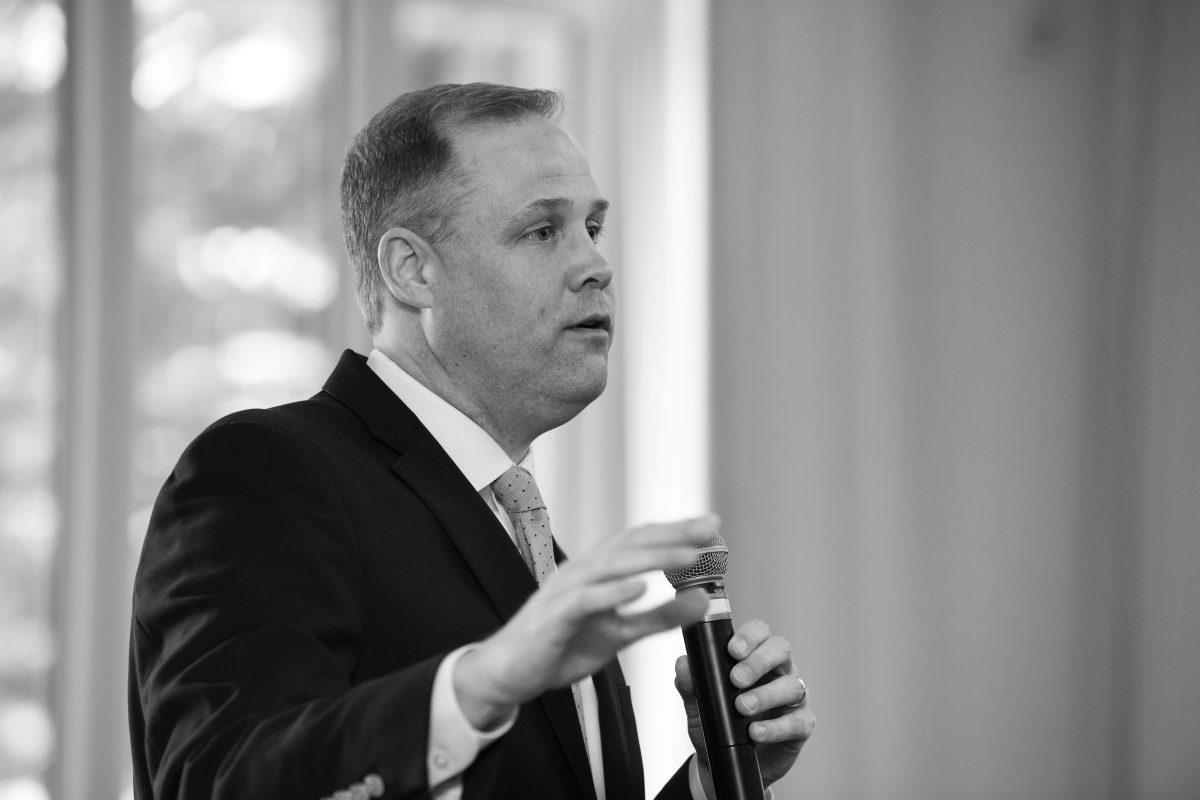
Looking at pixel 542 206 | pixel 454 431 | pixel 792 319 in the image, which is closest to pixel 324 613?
pixel 454 431

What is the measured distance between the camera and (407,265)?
178 centimetres

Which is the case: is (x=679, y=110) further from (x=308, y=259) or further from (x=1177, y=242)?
(x=1177, y=242)

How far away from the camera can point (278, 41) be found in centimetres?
344

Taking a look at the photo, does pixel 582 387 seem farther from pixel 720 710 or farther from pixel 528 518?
pixel 720 710

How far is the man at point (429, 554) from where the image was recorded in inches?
39.0

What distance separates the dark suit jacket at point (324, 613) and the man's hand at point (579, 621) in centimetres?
6

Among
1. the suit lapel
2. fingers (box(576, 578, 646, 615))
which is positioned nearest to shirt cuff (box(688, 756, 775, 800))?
the suit lapel

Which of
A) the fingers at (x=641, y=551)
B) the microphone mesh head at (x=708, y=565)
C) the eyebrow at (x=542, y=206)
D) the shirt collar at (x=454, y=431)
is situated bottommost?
the microphone mesh head at (x=708, y=565)

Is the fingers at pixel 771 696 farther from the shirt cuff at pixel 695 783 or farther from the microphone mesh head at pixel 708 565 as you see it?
the shirt cuff at pixel 695 783

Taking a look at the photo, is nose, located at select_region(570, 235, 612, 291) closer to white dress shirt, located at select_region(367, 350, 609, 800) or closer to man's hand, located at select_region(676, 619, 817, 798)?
white dress shirt, located at select_region(367, 350, 609, 800)

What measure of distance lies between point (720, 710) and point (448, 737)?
1.34 ft

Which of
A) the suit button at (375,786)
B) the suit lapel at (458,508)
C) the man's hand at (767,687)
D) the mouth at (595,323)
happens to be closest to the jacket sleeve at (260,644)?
the suit button at (375,786)

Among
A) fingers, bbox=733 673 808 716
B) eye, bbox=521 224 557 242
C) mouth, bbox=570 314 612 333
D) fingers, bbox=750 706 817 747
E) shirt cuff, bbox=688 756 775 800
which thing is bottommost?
shirt cuff, bbox=688 756 775 800

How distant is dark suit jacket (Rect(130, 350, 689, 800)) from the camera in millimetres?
1013
